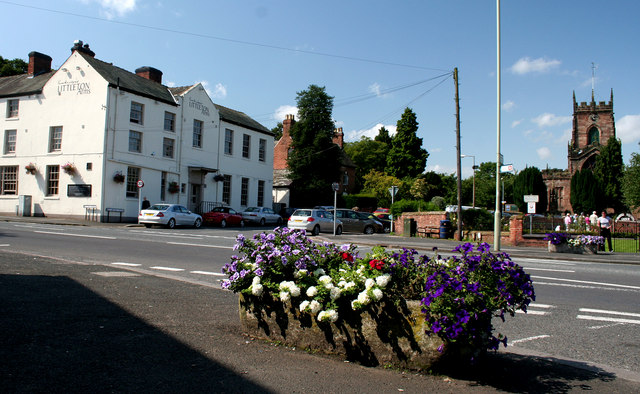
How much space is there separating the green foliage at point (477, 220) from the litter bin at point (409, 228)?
277 cm

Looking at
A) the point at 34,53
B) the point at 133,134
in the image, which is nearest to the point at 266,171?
the point at 133,134

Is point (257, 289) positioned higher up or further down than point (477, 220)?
further down

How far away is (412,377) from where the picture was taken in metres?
3.89

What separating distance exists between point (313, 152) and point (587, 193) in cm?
3948

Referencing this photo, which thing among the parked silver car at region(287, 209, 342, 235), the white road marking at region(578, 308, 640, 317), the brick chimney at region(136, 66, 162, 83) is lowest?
the white road marking at region(578, 308, 640, 317)

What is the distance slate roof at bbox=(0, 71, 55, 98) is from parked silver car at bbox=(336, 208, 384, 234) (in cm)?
2218

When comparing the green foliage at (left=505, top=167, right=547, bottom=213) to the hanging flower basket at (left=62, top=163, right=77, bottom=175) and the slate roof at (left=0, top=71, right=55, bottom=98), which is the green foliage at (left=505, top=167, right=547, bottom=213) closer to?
the hanging flower basket at (left=62, top=163, right=77, bottom=175)

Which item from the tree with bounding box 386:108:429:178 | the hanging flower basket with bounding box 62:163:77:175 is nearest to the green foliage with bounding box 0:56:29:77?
the hanging flower basket with bounding box 62:163:77:175

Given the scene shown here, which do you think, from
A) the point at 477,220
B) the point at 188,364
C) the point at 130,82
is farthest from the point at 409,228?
the point at 188,364

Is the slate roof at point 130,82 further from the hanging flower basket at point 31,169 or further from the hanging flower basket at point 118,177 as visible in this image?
the hanging flower basket at point 31,169

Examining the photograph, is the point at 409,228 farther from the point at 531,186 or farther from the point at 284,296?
the point at 531,186

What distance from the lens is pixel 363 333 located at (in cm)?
418

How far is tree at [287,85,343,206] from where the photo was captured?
50.3 meters

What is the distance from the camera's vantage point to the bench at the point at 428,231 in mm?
27552
